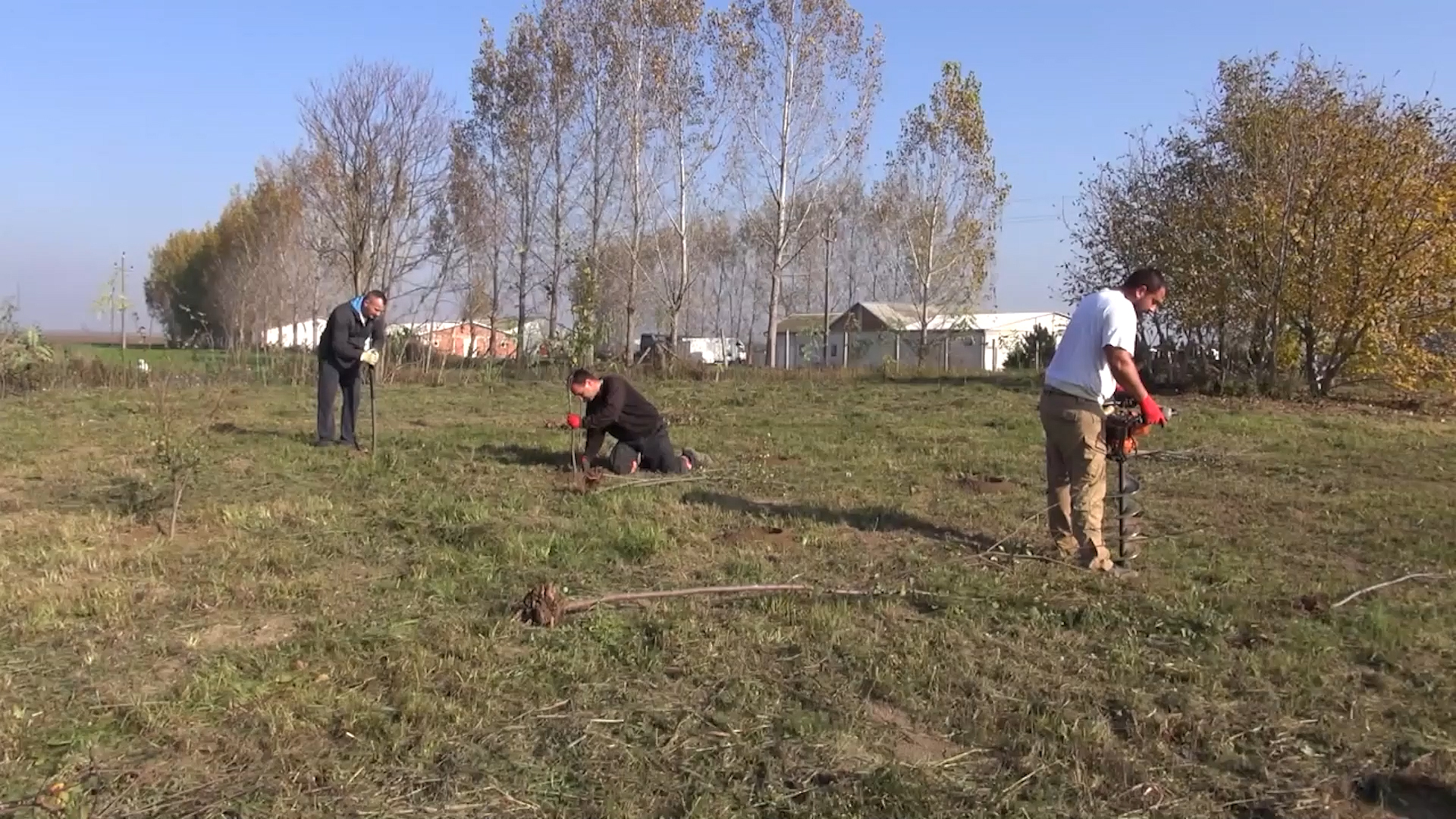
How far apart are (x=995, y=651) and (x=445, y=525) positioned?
3405 millimetres

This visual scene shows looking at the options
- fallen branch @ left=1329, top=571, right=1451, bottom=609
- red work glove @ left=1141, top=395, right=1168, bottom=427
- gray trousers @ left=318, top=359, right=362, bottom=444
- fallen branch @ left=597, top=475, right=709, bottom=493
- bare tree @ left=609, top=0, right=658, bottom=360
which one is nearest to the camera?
fallen branch @ left=1329, top=571, right=1451, bottom=609

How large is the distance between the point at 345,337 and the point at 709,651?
20.4 feet

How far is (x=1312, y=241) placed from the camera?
52.6ft

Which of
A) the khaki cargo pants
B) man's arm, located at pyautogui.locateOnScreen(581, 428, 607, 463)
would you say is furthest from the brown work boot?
man's arm, located at pyautogui.locateOnScreen(581, 428, 607, 463)

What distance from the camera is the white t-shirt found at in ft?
17.5

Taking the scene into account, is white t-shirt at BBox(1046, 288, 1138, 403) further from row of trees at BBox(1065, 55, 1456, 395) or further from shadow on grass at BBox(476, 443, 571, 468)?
row of trees at BBox(1065, 55, 1456, 395)

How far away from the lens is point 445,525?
20.2 feet

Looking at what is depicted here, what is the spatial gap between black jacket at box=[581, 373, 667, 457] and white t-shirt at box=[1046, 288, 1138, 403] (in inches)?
137

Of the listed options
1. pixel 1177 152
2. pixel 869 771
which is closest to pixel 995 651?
pixel 869 771

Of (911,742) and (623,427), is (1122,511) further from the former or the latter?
(623,427)

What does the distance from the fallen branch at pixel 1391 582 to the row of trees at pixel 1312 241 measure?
40.6 ft

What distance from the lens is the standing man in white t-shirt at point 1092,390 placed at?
209 inches

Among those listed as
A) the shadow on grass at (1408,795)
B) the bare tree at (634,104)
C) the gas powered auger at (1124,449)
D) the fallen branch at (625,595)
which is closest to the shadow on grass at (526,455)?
the fallen branch at (625,595)

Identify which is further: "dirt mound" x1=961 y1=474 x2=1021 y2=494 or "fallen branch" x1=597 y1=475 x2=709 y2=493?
"dirt mound" x1=961 y1=474 x2=1021 y2=494
